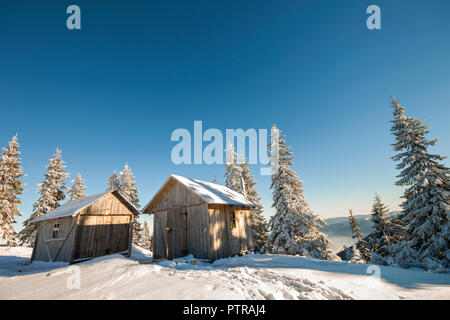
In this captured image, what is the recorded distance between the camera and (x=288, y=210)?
16.5 meters

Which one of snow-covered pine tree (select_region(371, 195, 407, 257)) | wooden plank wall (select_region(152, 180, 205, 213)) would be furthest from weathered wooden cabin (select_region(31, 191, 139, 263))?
snow-covered pine tree (select_region(371, 195, 407, 257))

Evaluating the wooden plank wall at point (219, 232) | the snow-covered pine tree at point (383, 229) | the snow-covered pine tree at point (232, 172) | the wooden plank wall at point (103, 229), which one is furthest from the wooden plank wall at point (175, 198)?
the snow-covered pine tree at point (383, 229)

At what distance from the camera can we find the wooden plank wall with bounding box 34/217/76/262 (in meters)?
14.2

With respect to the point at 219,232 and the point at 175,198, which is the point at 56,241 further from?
the point at 219,232

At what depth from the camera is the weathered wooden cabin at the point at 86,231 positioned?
563 inches

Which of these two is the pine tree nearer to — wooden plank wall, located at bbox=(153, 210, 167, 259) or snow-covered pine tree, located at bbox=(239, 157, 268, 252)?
wooden plank wall, located at bbox=(153, 210, 167, 259)

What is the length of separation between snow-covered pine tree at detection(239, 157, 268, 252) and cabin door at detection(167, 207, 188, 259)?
9.61 m

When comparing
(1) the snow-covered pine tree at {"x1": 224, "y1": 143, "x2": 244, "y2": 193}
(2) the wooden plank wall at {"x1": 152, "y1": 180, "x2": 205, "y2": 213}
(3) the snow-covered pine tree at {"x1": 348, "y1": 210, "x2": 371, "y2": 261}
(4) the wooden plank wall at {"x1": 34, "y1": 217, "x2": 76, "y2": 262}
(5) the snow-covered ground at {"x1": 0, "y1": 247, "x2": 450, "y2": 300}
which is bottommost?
(3) the snow-covered pine tree at {"x1": 348, "y1": 210, "x2": 371, "y2": 261}

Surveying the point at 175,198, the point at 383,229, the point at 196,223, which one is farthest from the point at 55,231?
the point at 383,229

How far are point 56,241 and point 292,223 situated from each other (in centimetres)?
2026

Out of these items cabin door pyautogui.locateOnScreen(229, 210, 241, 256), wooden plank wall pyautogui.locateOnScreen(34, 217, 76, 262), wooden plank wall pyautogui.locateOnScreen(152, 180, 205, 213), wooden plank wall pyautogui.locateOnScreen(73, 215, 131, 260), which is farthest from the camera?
wooden plank wall pyautogui.locateOnScreen(73, 215, 131, 260)
